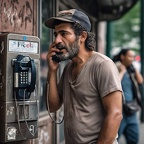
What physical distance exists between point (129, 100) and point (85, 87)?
116 inches

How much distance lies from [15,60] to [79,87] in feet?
2.37

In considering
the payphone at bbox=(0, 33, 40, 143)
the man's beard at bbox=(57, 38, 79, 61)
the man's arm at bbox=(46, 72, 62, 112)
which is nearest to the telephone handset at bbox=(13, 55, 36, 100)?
the payphone at bbox=(0, 33, 40, 143)

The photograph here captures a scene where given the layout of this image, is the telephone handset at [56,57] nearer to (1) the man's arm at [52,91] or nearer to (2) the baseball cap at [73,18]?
(1) the man's arm at [52,91]

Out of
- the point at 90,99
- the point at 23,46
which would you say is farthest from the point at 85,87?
the point at 23,46

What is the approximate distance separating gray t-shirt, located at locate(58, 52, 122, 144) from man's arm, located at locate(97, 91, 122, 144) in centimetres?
6

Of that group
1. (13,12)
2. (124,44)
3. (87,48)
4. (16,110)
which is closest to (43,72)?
(13,12)

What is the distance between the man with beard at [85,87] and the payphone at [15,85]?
1.30 ft

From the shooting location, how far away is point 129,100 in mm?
5723

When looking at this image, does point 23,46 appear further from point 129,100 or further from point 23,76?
point 129,100

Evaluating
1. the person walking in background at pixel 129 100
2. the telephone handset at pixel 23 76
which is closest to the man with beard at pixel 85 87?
the telephone handset at pixel 23 76

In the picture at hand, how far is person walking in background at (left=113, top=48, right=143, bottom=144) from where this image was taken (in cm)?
560

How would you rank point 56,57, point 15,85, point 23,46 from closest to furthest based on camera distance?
point 56,57 < point 15,85 < point 23,46

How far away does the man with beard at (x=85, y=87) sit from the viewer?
109 inches

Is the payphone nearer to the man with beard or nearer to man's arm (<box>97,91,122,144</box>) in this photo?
the man with beard
